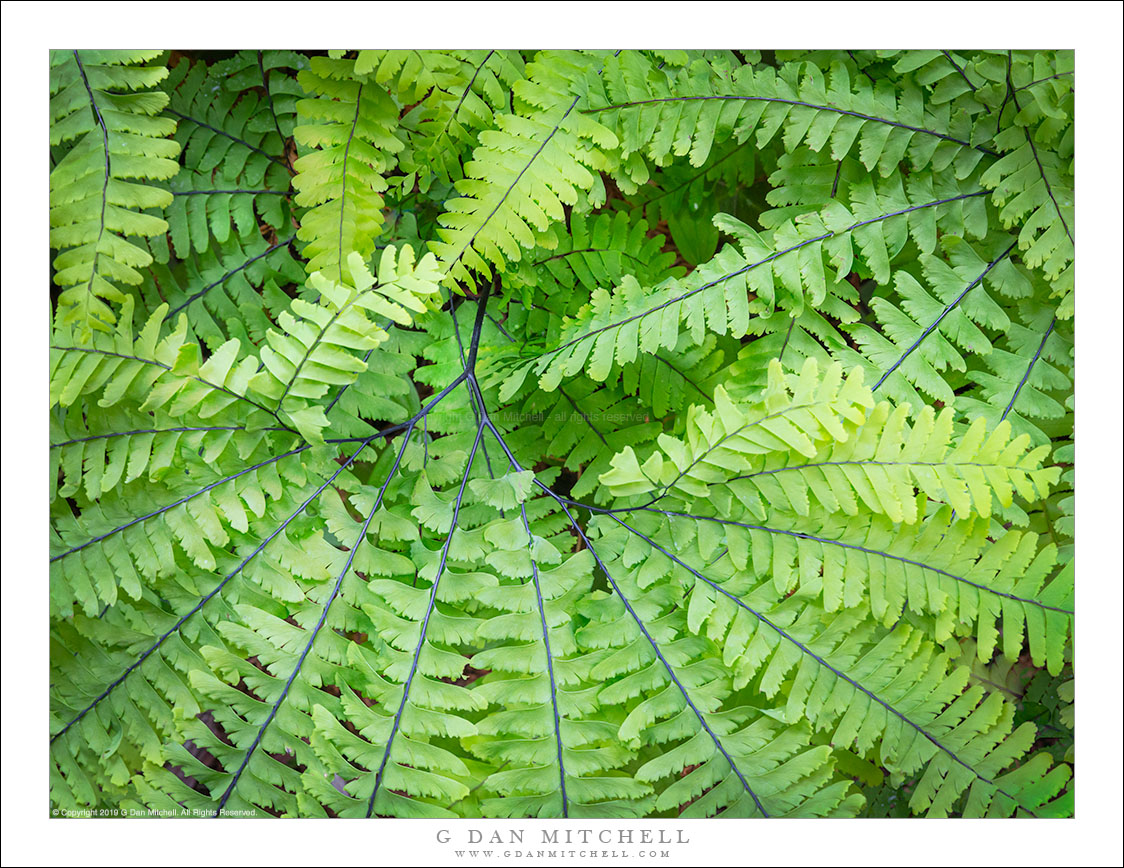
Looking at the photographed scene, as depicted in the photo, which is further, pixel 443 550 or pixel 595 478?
pixel 595 478

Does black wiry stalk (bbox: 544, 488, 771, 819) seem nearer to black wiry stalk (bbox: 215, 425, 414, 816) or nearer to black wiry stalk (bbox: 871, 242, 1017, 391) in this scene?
black wiry stalk (bbox: 215, 425, 414, 816)

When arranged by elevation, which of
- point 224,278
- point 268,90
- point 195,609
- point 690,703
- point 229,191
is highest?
point 268,90

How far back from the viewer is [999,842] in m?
0.85

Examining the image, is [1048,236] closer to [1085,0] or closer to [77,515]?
[1085,0]

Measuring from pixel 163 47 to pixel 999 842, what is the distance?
1553mm

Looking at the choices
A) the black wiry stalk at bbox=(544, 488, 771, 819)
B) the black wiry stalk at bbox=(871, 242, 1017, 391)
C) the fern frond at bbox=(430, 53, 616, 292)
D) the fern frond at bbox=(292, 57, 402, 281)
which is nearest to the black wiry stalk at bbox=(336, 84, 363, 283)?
the fern frond at bbox=(292, 57, 402, 281)

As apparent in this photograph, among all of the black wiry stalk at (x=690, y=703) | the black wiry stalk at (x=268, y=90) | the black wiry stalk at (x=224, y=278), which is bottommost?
the black wiry stalk at (x=690, y=703)

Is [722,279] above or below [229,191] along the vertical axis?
below

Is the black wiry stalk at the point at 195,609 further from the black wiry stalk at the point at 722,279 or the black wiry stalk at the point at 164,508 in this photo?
the black wiry stalk at the point at 722,279

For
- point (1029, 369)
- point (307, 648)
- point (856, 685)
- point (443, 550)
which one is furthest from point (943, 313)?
point (307, 648)

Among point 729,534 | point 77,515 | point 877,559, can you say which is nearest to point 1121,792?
point 877,559

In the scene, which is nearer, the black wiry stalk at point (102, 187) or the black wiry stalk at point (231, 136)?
the black wiry stalk at point (102, 187)

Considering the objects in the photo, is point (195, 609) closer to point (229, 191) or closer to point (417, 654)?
point (417, 654)

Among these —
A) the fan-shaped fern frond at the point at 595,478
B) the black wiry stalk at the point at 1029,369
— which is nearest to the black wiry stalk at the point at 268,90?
the fan-shaped fern frond at the point at 595,478
